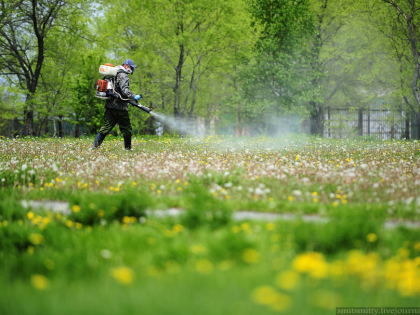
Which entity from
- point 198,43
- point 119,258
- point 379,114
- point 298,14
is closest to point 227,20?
point 198,43

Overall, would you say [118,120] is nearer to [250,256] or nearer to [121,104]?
[121,104]

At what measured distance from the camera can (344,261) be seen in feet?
9.70

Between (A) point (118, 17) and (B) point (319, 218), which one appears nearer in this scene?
(B) point (319, 218)

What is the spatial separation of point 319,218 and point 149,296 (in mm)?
2580

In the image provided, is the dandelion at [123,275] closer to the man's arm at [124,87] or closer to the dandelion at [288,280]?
the dandelion at [288,280]

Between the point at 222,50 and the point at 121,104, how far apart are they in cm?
1204

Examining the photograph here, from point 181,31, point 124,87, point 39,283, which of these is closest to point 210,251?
point 39,283

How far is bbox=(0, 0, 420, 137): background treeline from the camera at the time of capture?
19031 millimetres

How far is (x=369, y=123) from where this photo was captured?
95.9 ft

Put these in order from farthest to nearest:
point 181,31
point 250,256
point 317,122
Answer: point 317,122 < point 181,31 < point 250,256

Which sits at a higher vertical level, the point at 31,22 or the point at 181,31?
the point at 31,22

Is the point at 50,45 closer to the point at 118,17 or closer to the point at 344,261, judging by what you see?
the point at 118,17

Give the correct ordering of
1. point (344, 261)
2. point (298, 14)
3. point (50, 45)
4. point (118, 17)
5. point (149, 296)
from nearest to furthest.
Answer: point (149, 296)
point (344, 261)
point (298, 14)
point (118, 17)
point (50, 45)

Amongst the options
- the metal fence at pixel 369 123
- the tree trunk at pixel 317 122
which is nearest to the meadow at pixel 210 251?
the tree trunk at pixel 317 122
